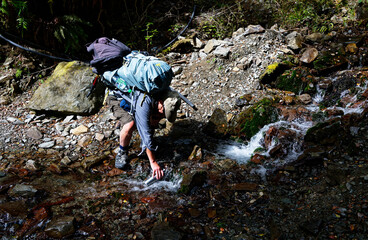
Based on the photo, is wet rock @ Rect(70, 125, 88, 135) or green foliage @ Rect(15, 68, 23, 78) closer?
wet rock @ Rect(70, 125, 88, 135)

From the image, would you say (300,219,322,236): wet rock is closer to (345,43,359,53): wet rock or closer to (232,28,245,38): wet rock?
(345,43,359,53): wet rock

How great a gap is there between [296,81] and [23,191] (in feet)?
19.1

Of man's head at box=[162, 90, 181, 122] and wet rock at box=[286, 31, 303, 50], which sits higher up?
man's head at box=[162, 90, 181, 122]

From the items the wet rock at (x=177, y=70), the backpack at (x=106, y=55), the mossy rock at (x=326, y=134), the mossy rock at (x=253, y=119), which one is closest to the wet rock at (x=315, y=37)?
the mossy rock at (x=253, y=119)

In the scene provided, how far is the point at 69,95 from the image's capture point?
5.71m

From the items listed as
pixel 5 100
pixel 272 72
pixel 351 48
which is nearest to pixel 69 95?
pixel 5 100

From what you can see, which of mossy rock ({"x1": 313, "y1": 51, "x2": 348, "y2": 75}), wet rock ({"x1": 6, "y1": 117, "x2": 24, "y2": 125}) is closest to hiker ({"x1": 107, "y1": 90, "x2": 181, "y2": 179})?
wet rock ({"x1": 6, "y1": 117, "x2": 24, "y2": 125})

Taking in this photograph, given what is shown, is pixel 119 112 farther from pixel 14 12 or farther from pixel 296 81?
pixel 14 12

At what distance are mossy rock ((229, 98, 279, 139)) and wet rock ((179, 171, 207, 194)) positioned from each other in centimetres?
165

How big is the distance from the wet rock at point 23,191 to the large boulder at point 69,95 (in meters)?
2.37

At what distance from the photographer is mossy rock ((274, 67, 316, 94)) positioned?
5738 millimetres

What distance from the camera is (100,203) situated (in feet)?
11.3

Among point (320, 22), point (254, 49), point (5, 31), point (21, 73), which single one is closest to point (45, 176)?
point (21, 73)

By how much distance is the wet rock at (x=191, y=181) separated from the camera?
11.9ft
